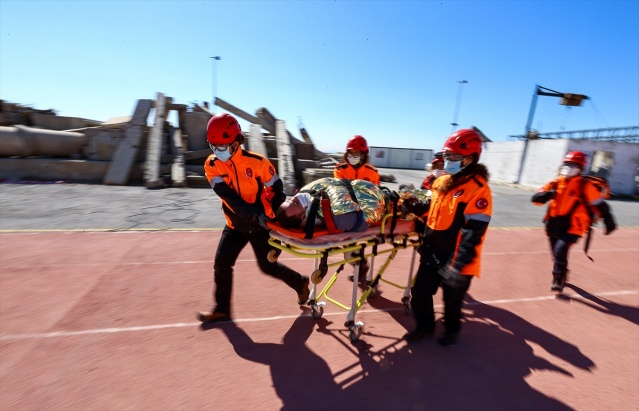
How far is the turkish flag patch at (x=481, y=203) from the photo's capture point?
2.63 meters

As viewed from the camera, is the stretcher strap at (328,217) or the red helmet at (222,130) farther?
the red helmet at (222,130)

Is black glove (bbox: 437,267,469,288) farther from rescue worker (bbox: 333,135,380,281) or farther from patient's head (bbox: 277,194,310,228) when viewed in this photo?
rescue worker (bbox: 333,135,380,281)

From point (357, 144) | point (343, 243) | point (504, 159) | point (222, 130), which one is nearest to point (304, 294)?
point (343, 243)

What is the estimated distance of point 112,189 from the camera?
32.8ft

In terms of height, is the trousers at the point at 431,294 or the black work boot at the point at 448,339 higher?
the trousers at the point at 431,294

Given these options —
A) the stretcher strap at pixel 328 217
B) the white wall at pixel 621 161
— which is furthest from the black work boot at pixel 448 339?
the white wall at pixel 621 161

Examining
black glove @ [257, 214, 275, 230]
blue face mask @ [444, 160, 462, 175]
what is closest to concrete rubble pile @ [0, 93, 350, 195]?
black glove @ [257, 214, 275, 230]

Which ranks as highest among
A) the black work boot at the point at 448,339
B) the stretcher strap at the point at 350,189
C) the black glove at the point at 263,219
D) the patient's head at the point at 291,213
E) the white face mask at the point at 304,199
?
the stretcher strap at the point at 350,189

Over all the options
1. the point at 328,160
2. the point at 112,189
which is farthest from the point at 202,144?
the point at 328,160

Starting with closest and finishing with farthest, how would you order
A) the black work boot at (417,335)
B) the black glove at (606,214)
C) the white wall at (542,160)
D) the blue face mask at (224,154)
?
the blue face mask at (224,154) → the black work boot at (417,335) → the black glove at (606,214) → the white wall at (542,160)

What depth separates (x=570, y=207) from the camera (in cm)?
421

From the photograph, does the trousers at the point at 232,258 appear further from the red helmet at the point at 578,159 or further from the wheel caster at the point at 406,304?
the red helmet at the point at 578,159

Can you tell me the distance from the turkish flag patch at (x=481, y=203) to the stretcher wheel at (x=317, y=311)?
2.06 meters

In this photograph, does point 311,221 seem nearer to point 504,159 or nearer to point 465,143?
point 465,143
